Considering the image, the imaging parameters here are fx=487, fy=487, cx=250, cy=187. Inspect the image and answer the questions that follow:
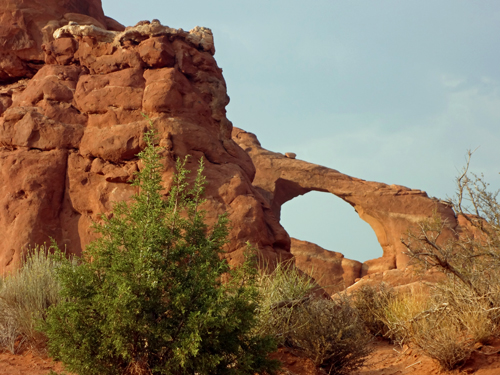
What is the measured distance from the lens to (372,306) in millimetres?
10055

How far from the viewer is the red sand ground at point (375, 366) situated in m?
5.73

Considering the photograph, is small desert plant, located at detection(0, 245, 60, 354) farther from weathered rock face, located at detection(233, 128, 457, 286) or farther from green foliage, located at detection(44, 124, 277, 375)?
weathered rock face, located at detection(233, 128, 457, 286)

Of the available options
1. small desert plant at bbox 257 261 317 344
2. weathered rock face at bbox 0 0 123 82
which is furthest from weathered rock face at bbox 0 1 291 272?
small desert plant at bbox 257 261 317 344

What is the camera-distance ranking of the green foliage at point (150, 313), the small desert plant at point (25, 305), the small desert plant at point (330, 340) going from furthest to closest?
1. the small desert plant at point (25, 305)
2. the small desert plant at point (330, 340)
3. the green foliage at point (150, 313)

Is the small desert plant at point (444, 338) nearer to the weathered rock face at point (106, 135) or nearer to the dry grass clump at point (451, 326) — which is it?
the dry grass clump at point (451, 326)

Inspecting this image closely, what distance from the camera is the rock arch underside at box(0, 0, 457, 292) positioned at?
396 inches

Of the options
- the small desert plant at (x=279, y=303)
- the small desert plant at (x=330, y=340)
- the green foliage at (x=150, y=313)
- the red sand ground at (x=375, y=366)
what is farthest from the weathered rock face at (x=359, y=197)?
the green foliage at (x=150, y=313)

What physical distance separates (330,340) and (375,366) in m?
1.36

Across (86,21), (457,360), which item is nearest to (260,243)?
(457,360)

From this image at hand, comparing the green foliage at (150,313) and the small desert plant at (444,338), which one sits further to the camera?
the small desert plant at (444,338)

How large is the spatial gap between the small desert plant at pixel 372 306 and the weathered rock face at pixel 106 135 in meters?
1.83

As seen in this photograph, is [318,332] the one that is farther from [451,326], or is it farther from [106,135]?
[106,135]

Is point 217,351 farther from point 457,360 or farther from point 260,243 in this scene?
point 260,243

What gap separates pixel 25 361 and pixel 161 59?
717cm
